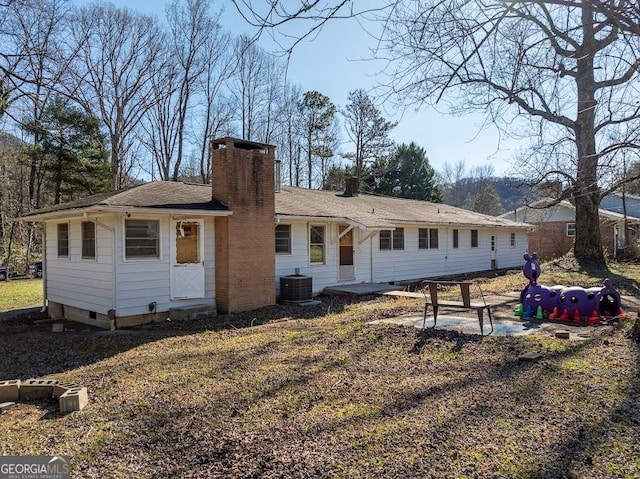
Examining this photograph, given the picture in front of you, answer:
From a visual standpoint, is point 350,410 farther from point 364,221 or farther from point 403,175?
point 403,175

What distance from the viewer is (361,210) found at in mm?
17578

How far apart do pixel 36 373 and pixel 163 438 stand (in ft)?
13.0

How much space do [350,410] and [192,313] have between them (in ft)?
23.3

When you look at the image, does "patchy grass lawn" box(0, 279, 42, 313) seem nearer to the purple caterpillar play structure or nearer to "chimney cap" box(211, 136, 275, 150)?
"chimney cap" box(211, 136, 275, 150)

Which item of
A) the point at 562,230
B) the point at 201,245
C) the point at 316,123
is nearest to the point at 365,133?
the point at 316,123

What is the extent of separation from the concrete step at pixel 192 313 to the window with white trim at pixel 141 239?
1.39 m

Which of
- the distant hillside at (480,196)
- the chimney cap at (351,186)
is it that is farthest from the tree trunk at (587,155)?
the distant hillside at (480,196)

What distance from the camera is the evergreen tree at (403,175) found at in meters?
37.9

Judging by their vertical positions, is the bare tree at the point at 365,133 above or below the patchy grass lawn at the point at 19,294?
above

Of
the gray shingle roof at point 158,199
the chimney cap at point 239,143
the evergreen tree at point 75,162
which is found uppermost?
the evergreen tree at point 75,162

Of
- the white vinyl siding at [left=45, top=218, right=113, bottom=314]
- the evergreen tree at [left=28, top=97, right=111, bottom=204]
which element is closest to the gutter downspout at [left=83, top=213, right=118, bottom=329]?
the white vinyl siding at [left=45, top=218, right=113, bottom=314]

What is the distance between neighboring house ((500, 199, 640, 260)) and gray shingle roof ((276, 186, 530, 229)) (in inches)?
401

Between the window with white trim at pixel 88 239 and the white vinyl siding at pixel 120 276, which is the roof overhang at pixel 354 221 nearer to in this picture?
the white vinyl siding at pixel 120 276

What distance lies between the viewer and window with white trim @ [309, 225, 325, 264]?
573 inches
